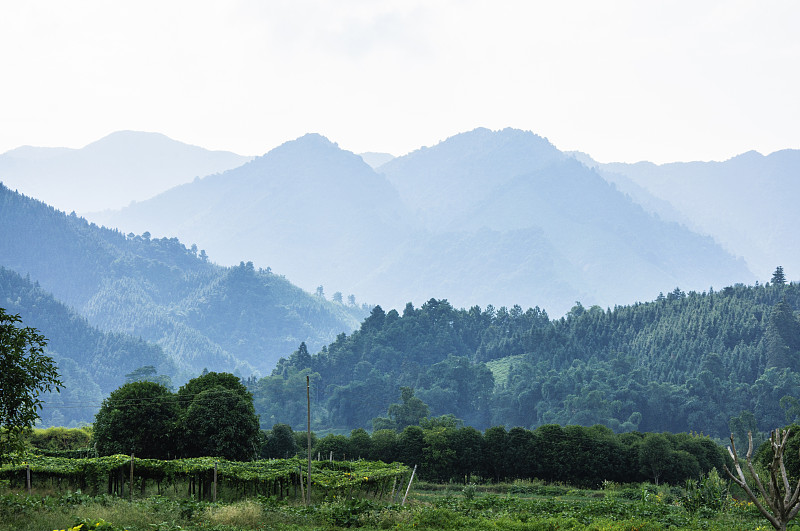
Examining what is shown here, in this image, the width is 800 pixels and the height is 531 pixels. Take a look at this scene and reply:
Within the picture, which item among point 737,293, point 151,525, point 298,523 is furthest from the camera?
point 737,293

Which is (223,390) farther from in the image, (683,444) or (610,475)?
(683,444)

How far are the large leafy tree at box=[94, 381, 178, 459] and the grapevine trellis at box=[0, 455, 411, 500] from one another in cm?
1257

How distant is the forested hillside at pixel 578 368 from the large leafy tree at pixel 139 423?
8009 cm

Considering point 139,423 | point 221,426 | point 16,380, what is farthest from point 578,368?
point 16,380

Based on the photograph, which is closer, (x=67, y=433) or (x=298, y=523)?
(x=298, y=523)

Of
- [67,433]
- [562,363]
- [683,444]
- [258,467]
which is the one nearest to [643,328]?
[562,363]

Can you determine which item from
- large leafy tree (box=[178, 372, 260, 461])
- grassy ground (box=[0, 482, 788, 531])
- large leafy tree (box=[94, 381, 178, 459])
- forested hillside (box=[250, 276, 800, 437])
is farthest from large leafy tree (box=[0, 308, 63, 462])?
forested hillside (box=[250, 276, 800, 437])

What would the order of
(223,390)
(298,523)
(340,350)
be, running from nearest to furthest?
(298,523) → (223,390) → (340,350)

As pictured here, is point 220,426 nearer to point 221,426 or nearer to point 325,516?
point 221,426

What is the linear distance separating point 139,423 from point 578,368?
107762 millimetres

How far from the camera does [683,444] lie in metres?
61.4

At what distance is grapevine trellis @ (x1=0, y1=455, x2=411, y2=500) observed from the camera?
32.9 m

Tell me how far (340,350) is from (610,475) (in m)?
124

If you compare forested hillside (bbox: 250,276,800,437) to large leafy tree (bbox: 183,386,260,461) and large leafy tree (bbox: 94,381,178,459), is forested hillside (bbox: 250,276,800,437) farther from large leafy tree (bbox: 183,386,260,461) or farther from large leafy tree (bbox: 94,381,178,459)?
large leafy tree (bbox: 94,381,178,459)
